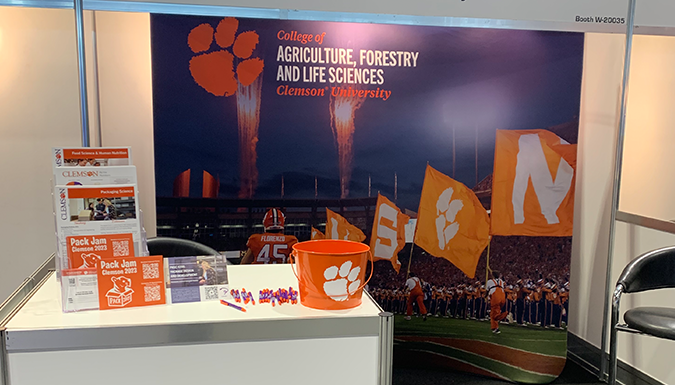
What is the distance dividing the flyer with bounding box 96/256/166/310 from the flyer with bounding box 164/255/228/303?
0.13ft

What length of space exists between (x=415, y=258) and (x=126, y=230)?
183cm

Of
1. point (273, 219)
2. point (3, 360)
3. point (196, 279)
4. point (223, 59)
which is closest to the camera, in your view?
point (3, 360)

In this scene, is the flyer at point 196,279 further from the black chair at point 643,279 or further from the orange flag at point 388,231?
the black chair at point 643,279

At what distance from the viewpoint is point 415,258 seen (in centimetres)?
293

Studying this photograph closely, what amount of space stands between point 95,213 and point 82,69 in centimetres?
134

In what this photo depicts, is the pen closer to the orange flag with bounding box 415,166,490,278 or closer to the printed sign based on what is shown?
the printed sign

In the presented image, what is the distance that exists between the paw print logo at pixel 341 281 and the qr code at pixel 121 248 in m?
0.54

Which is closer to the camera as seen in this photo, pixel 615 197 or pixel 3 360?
pixel 3 360

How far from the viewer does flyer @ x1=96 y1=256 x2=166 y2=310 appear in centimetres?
137

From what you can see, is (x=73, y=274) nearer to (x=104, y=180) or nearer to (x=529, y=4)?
(x=104, y=180)

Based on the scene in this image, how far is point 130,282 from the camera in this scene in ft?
4.61

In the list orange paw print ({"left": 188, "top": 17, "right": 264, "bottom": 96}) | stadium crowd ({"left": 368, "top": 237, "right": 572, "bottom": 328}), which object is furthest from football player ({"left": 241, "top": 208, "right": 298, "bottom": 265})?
orange paw print ({"left": 188, "top": 17, "right": 264, "bottom": 96})

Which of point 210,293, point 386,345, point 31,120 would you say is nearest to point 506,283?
→ point 386,345

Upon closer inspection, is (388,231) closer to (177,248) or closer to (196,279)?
(177,248)
